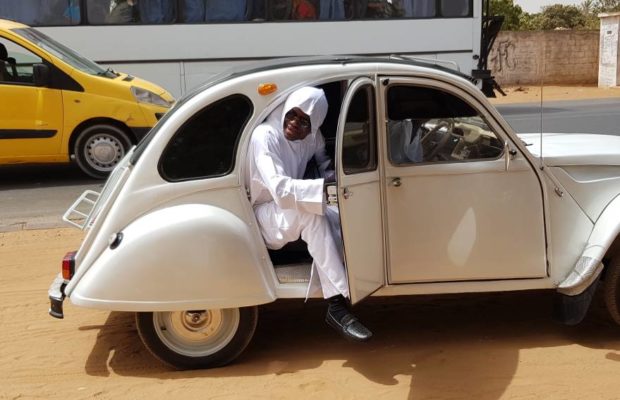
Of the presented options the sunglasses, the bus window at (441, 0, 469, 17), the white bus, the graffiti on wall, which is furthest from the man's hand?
the graffiti on wall

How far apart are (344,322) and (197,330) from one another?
816 millimetres

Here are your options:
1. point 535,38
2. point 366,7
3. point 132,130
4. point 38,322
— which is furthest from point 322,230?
point 535,38

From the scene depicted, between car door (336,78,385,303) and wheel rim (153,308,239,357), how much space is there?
74 cm

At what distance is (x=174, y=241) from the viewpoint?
4.13m

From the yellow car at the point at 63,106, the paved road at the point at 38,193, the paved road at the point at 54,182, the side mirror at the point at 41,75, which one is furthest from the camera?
the yellow car at the point at 63,106

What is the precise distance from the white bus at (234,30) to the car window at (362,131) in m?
9.27

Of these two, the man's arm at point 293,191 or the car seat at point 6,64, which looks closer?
the man's arm at point 293,191

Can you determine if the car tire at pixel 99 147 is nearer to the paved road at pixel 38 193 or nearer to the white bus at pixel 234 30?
the paved road at pixel 38 193

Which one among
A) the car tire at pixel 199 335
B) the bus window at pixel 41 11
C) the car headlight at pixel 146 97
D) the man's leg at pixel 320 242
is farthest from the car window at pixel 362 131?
the bus window at pixel 41 11

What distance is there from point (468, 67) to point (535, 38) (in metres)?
16.0

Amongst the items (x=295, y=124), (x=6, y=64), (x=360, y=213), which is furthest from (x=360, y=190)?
(x=6, y=64)

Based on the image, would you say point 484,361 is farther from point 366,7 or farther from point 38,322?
point 366,7

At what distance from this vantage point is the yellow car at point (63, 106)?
32.0ft

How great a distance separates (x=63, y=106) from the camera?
391 inches
